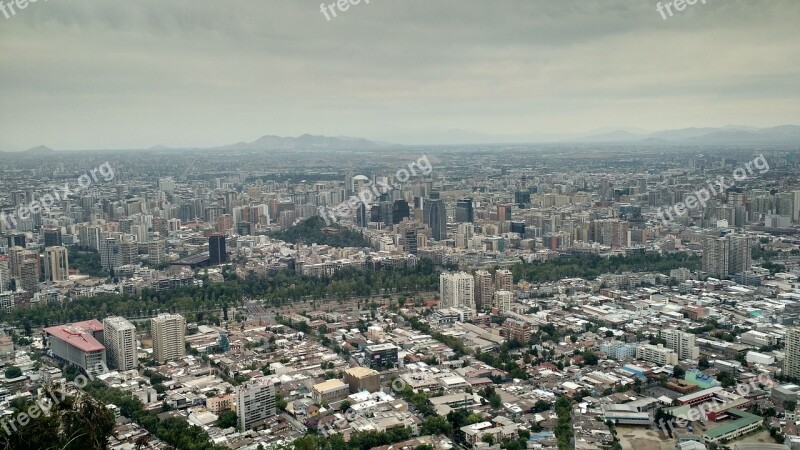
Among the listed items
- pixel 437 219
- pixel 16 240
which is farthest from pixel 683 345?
pixel 16 240

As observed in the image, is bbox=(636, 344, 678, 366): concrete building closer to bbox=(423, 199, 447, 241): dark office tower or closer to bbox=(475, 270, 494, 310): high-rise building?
bbox=(475, 270, 494, 310): high-rise building

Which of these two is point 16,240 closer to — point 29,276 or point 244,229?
point 29,276

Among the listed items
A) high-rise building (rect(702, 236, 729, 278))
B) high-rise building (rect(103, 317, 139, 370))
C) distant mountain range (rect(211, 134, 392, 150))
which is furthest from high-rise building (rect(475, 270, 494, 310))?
distant mountain range (rect(211, 134, 392, 150))

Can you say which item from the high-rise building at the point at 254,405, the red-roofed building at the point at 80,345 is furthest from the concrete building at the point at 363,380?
the red-roofed building at the point at 80,345

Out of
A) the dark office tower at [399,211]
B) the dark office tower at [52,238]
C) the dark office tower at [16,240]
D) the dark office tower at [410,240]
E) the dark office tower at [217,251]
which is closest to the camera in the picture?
the dark office tower at [16,240]

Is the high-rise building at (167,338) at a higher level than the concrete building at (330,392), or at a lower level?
higher

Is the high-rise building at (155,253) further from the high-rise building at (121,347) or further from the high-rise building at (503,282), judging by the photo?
the high-rise building at (503,282)
